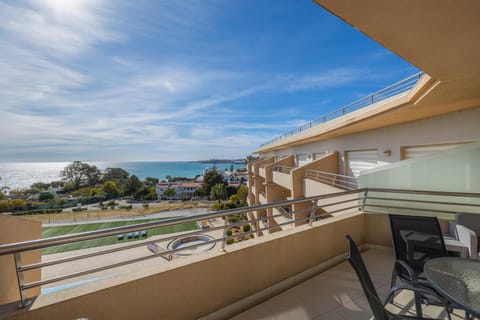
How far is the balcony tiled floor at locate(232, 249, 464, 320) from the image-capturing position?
7.36 ft

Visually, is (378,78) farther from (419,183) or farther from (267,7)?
(419,183)

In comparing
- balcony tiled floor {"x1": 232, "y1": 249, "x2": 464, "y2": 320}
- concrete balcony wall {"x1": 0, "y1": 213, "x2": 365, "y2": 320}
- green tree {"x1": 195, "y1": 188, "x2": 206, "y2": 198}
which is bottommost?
green tree {"x1": 195, "y1": 188, "x2": 206, "y2": 198}

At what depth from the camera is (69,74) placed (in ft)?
21.0

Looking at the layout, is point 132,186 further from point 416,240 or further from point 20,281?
point 416,240

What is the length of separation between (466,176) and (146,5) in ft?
22.2

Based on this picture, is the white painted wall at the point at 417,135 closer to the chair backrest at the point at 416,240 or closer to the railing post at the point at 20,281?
the chair backrest at the point at 416,240

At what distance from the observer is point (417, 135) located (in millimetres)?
5340

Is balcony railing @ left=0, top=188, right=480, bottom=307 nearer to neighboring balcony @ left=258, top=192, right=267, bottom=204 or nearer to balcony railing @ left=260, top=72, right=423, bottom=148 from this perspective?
balcony railing @ left=260, top=72, right=423, bottom=148

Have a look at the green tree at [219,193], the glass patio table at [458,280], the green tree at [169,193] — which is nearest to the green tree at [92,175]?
the green tree at [219,193]

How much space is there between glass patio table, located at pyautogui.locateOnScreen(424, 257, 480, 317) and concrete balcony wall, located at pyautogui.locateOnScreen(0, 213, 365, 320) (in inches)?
56.1

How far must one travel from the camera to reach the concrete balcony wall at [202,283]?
163cm

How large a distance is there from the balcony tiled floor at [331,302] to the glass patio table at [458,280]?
0.76 metres

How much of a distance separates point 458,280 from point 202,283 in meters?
2.42

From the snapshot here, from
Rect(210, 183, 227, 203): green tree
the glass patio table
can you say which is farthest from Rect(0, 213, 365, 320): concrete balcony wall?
Rect(210, 183, 227, 203): green tree
